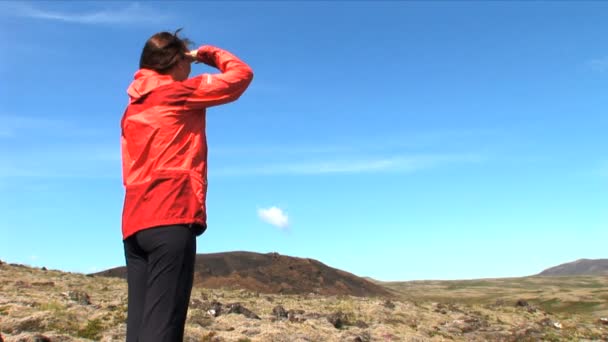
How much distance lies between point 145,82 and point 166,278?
5.80 feet

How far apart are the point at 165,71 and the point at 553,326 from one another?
2794 cm

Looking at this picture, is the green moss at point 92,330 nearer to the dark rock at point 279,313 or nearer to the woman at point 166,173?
the dark rock at point 279,313

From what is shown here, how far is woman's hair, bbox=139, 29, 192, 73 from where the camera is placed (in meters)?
5.05

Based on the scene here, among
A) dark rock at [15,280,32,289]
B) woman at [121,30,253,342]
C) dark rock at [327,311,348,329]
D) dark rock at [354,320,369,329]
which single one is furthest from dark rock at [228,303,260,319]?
woman at [121,30,253,342]

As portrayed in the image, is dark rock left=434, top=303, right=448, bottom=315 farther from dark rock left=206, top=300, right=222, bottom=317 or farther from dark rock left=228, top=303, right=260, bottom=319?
dark rock left=206, top=300, right=222, bottom=317

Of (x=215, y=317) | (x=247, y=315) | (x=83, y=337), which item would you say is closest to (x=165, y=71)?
(x=83, y=337)

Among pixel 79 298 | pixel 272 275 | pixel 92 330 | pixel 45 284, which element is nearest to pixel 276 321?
pixel 92 330

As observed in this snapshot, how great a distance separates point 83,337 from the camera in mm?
13023

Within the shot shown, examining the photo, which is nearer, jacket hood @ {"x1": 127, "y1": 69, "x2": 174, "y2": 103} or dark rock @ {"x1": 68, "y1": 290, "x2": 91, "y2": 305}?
jacket hood @ {"x1": 127, "y1": 69, "x2": 174, "y2": 103}

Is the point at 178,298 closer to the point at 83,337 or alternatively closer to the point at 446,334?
the point at 83,337

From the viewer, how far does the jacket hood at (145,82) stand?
496cm

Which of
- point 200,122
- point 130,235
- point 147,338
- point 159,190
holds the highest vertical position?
point 200,122

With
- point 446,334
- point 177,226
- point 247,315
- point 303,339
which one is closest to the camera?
point 177,226

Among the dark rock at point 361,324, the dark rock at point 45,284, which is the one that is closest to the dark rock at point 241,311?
the dark rock at point 361,324
